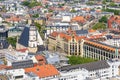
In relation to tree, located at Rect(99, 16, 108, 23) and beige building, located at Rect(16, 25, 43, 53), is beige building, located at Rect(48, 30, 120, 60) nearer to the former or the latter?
beige building, located at Rect(16, 25, 43, 53)

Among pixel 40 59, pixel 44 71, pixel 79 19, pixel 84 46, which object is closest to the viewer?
pixel 44 71

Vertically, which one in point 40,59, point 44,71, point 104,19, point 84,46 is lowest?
point 104,19

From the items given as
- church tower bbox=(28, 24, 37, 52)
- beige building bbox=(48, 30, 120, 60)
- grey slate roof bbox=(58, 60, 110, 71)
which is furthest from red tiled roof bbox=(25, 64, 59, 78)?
church tower bbox=(28, 24, 37, 52)

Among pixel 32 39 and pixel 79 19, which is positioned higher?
pixel 32 39

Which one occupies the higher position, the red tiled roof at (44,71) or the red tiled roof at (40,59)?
the red tiled roof at (44,71)

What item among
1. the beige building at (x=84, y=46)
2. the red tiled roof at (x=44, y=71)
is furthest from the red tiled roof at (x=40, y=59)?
the beige building at (x=84, y=46)

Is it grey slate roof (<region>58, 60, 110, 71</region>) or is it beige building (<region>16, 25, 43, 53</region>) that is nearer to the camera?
grey slate roof (<region>58, 60, 110, 71</region>)

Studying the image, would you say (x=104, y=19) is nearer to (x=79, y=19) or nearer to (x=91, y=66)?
(x=79, y=19)

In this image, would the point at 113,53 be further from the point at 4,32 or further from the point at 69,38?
the point at 4,32

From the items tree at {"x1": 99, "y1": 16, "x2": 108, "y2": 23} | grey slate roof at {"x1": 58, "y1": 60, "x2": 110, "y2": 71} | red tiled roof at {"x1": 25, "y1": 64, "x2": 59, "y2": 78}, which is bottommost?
tree at {"x1": 99, "y1": 16, "x2": 108, "y2": 23}

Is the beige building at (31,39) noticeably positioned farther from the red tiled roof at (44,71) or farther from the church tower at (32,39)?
the red tiled roof at (44,71)

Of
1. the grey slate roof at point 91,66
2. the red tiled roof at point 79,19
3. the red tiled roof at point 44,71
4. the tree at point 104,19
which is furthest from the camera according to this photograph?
the tree at point 104,19

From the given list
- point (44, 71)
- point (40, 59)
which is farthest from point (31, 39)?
point (44, 71)
